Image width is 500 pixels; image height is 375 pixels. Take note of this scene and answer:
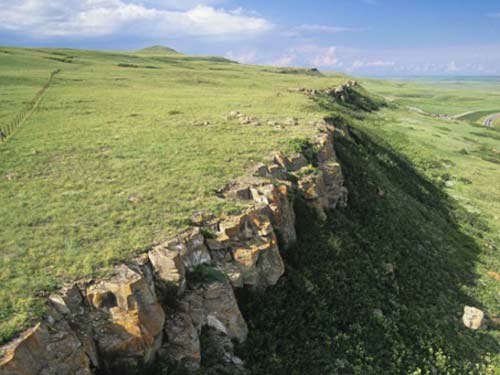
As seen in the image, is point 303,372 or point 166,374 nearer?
point 166,374

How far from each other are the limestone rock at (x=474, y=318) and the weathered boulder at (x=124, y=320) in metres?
16.8

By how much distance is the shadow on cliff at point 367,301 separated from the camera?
13133mm

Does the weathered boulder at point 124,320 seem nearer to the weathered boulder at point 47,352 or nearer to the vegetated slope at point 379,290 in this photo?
the weathered boulder at point 47,352

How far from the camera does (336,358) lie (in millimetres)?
13289

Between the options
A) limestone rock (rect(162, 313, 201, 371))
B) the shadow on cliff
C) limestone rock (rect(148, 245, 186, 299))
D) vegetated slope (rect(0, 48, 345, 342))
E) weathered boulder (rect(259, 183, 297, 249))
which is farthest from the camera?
weathered boulder (rect(259, 183, 297, 249))

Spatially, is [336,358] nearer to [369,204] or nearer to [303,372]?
[303,372]

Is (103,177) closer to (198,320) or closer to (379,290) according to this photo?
(198,320)

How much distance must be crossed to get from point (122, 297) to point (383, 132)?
56.3 meters

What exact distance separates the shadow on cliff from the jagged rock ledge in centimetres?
119

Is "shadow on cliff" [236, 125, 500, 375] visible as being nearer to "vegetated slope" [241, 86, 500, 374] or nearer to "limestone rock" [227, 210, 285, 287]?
"vegetated slope" [241, 86, 500, 374]

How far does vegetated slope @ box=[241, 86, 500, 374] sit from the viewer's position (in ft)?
43.7

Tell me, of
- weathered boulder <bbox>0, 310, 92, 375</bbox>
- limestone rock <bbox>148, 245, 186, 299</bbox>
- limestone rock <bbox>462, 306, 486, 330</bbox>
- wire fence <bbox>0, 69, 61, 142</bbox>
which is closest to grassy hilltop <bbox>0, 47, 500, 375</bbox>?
limestone rock <bbox>462, 306, 486, 330</bbox>

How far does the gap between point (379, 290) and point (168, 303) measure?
38.5 feet

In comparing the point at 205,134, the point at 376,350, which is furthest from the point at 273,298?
the point at 205,134
